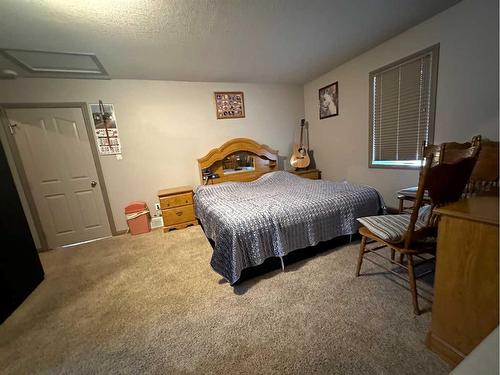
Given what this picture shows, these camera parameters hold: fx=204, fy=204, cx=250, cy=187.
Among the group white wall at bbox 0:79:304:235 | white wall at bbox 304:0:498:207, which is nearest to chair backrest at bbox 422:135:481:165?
white wall at bbox 304:0:498:207

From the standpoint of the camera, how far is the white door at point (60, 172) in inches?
107

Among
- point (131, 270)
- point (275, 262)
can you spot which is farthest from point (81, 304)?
point (275, 262)

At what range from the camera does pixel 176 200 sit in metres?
3.16

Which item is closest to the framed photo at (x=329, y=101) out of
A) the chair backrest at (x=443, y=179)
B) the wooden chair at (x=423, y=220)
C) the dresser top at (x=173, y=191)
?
the wooden chair at (x=423, y=220)

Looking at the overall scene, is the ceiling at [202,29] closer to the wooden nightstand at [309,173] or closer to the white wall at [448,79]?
the white wall at [448,79]

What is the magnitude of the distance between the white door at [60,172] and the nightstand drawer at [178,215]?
97 centimetres

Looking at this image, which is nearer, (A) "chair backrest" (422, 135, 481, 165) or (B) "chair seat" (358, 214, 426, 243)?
(B) "chair seat" (358, 214, 426, 243)

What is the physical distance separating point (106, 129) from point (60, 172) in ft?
2.85

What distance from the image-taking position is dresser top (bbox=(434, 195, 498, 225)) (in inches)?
33.5

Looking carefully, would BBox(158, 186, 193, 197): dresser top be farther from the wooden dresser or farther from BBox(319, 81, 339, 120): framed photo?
the wooden dresser

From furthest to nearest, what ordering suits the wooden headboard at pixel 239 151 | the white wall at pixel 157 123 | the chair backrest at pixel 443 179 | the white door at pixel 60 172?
the wooden headboard at pixel 239 151 → the white wall at pixel 157 123 → the white door at pixel 60 172 → the chair backrest at pixel 443 179

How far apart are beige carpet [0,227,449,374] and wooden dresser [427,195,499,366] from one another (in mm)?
175

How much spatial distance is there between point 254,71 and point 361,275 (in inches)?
120

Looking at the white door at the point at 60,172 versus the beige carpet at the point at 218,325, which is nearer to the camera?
the beige carpet at the point at 218,325
